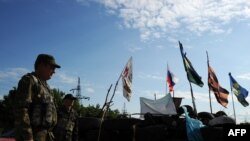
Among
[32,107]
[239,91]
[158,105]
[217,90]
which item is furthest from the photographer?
[239,91]

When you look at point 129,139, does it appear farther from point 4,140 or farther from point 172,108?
point 172,108

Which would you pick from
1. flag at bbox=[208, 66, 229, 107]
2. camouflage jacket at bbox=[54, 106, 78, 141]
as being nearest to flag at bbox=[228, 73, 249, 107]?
flag at bbox=[208, 66, 229, 107]

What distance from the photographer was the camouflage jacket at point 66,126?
23.3 ft

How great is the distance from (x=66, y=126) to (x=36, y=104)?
3060 mm

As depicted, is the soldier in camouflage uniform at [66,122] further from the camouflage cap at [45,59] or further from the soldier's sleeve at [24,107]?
the soldier's sleeve at [24,107]

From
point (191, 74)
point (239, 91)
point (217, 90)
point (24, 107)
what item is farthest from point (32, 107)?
point (239, 91)

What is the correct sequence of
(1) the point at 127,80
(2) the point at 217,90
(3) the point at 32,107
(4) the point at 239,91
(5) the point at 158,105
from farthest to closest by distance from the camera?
1. (4) the point at 239,91
2. (2) the point at 217,90
3. (5) the point at 158,105
4. (1) the point at 127,80
5. (3) the point at 32,107

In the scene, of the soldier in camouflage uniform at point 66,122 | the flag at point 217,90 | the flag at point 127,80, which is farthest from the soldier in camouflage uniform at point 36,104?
the flag at point 217,90

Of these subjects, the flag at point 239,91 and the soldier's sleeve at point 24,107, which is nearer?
the soldier's sleeve at point 24,107

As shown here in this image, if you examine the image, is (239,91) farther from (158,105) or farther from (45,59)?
(45,59)

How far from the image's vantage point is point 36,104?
4.16 m

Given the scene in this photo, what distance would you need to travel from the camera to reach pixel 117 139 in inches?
329

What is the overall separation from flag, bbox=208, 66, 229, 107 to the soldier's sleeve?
17.1m

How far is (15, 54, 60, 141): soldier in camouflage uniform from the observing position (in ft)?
12.8
